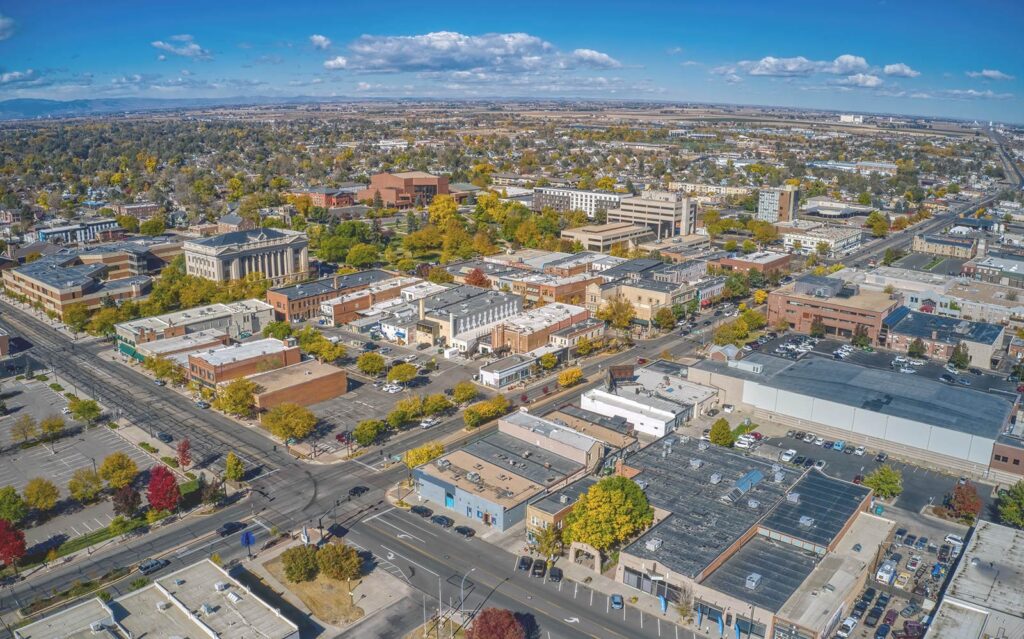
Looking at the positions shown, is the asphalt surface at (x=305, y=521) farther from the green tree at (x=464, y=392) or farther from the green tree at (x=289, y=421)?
the green tree at (x=464, y=392)

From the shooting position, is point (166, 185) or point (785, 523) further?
point (166, 185)

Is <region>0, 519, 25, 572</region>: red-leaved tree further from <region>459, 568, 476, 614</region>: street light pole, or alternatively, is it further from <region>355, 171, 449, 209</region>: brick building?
<region>355, 171, 449, 209</region>: brick building

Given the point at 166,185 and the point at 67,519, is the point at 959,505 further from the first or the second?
the point at 166,185

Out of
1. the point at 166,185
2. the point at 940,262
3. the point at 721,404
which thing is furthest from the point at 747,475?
the point at 166,185

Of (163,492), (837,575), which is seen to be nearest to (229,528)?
(163,492)

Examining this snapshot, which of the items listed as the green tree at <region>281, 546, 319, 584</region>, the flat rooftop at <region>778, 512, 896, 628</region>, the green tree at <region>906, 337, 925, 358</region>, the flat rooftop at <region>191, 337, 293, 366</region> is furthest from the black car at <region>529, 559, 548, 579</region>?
the green tree at <region>906, 337, 925, 358</region>
